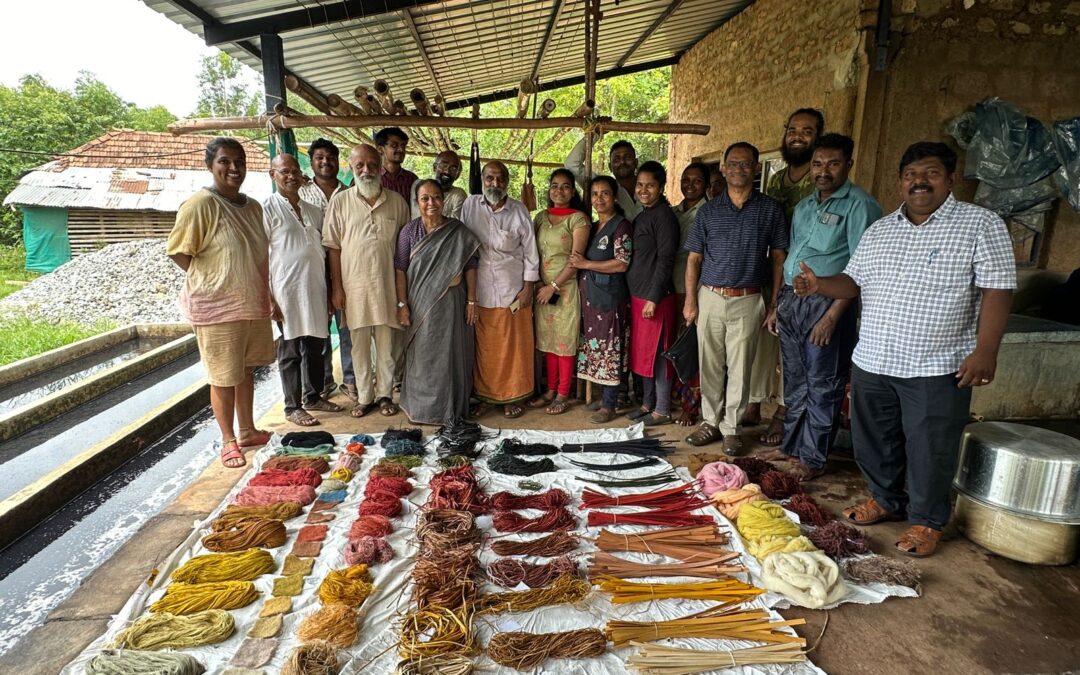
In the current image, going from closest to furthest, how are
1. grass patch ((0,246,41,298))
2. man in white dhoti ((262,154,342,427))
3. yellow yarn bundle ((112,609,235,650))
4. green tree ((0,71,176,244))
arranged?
1. yellow yarn bundle ((112,609,235,650))
2. man in white dhoti ((262,154,342,427))
3. grass patch ((0,246,41,298))
4. green tree ((0,71,176,244))

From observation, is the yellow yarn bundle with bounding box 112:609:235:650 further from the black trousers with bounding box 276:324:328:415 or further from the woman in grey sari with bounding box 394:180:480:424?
the black trousers with bounding box 276:324:328:415

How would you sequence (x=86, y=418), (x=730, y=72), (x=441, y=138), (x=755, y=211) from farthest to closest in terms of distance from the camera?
(x=441, y=138)
(x=730, y=72)
(x=86, y=418)
(x=755, y=211)

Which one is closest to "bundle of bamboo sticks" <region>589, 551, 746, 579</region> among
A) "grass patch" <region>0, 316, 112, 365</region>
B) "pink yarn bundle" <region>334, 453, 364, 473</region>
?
"pink yarn bundle" <region>334, 453, 364, 473</region>

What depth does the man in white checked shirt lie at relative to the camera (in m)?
2.36

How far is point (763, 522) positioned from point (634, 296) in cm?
192

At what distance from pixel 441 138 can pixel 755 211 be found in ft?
22.0

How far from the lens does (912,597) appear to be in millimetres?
2357

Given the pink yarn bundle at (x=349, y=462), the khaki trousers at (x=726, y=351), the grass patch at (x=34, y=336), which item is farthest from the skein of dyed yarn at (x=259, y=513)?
the grass patch at (x=34, y=336)

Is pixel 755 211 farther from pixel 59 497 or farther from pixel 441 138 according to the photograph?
pixel 441 138

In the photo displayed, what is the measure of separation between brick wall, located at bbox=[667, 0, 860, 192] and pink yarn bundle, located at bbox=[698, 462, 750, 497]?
10.3 ft

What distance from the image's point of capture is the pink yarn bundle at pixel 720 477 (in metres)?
3.07

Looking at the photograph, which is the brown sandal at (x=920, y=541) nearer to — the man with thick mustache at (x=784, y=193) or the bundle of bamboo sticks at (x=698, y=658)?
the bundle of bamboo sticks at (x=698, y=658)

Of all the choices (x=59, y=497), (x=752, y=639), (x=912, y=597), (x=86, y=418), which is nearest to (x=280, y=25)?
(x=59, y=497)

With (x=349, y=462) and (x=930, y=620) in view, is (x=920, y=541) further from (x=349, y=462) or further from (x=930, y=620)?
(x=349, y=462)
